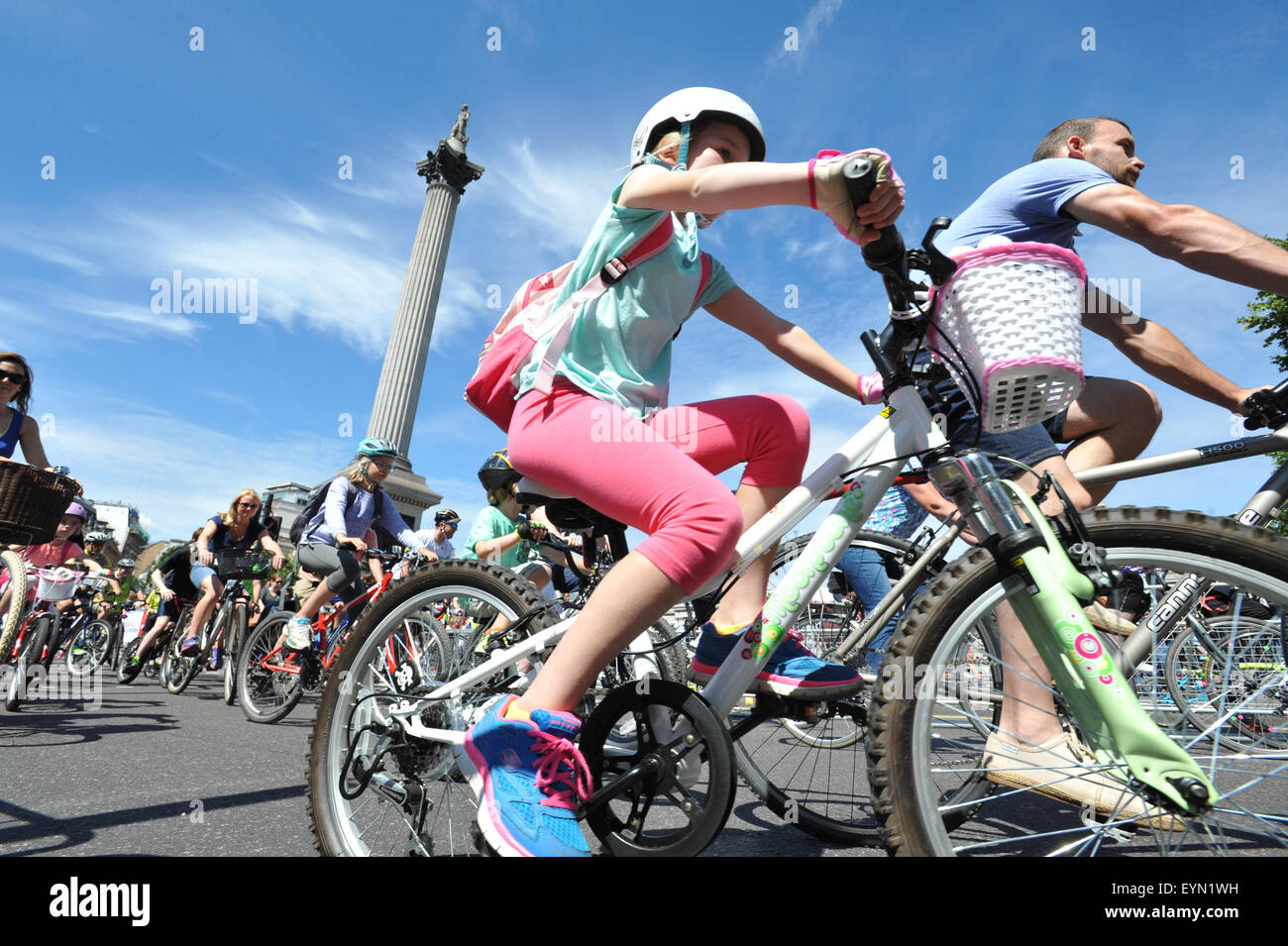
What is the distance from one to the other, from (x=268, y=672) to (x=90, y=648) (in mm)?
9222

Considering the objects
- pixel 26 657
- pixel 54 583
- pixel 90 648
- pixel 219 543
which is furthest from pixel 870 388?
pixel 90 648

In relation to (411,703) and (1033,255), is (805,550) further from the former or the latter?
(411,703)

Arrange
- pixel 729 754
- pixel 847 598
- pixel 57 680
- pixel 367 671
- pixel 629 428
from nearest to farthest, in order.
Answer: pixel 729 754
pixel 629 428
pixel 367 671
pixel 847 598
pixel 57 680

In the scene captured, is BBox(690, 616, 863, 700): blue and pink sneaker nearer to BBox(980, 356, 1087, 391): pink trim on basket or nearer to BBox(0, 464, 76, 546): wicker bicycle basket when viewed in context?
BBox(980, 356, 1087, 391): pink trim on basket

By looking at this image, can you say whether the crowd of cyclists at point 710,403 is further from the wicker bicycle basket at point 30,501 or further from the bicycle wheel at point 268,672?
the bicycle wheel at point 268,672

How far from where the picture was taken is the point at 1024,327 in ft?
4.60

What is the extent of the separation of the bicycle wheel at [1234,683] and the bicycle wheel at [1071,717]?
41 mm

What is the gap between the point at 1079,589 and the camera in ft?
4.11

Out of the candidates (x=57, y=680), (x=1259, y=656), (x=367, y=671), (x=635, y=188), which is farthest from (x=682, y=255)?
(x=57, y=680)

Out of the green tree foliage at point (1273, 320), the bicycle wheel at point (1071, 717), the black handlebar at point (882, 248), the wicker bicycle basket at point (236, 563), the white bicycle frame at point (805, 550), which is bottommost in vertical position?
the bicycle wheel at point (1071, 717)

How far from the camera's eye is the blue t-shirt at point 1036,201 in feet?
7.57

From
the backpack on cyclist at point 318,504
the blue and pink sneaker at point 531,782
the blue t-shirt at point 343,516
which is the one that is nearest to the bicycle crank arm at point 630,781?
the blue and pink sneaker at point 531,782
